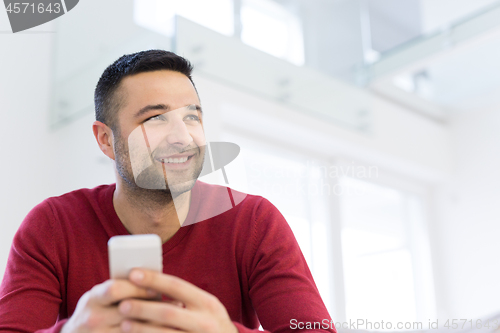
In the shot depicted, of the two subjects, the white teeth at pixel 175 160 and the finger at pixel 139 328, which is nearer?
the finger at pixel 139 328

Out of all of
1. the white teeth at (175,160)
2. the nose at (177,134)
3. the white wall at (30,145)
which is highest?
the white wall at (30,145)

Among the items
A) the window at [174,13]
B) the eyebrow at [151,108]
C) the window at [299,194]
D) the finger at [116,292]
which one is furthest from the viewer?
the window at [299,194]

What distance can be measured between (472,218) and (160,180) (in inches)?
108

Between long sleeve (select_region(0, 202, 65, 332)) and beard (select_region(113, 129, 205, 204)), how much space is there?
0.13 metres

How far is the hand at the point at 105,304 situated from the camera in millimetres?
406

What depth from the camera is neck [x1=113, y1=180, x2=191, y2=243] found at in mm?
784

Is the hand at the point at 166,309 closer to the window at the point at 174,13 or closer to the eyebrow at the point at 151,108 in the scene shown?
the eyebrow at the point at 151,108

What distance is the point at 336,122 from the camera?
96.0 inches

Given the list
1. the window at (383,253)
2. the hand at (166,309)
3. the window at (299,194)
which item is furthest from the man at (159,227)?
the window at (383,253)

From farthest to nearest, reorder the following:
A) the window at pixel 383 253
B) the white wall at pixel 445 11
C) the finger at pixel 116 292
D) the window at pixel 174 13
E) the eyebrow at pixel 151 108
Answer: the window at pixel 383 253
the white wall at pixel 445 11
the window at pixel 174 13
the eyebrow at pixel 151 108
the finger at pixel 116 292

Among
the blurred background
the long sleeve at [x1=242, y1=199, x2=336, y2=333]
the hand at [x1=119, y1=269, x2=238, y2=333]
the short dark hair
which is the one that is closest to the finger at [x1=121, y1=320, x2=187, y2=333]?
the hand at [x1=119, y1=269, x2=238, y2=333]

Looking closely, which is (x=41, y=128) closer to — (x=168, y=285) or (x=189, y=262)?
(x=189, y=262)

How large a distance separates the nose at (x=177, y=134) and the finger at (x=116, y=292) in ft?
1.22

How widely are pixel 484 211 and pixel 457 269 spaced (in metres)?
0.42
